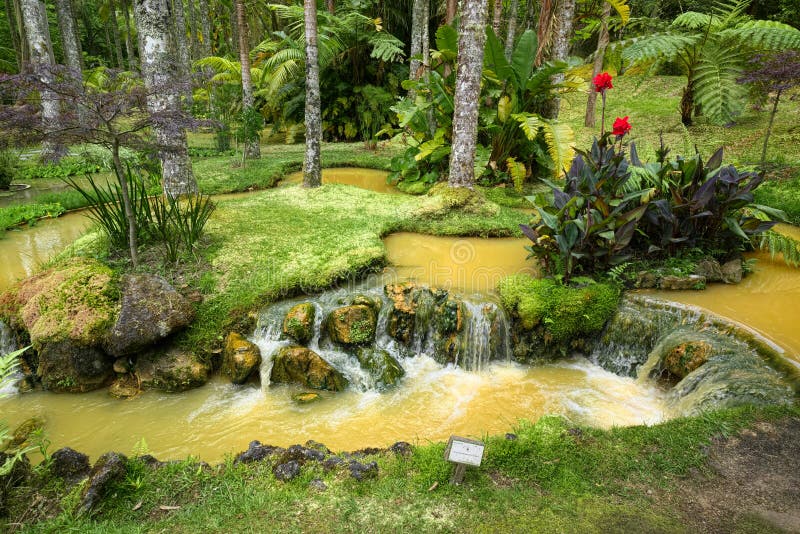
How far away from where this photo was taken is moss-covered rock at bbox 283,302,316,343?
487 centimetres

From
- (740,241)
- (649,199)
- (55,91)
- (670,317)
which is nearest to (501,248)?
(649,199)

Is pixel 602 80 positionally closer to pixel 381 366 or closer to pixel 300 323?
pixel 381 366

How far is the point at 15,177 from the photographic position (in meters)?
10.8

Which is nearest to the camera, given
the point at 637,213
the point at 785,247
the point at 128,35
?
the point at 637,213

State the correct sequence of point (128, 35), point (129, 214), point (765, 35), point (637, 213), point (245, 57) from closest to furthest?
point (637, 213) → point (129, 214) → point (765, 35) → point (245, 57) → point (128, 35)

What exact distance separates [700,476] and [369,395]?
278cm

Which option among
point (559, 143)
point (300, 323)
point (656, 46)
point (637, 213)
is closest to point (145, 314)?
point (300, 323)

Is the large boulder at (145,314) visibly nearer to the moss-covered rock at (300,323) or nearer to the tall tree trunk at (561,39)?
the moss-covered rock at (300,323)

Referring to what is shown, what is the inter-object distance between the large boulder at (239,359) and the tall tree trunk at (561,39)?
735cm

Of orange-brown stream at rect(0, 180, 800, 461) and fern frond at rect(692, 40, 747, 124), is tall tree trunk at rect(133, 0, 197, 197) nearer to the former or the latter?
orange-brown stream at rect(0, 180, 800, 461)

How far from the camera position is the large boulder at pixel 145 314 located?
14.5 feet

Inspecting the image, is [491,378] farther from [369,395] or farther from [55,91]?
[55,91]

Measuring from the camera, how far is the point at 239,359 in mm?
4555

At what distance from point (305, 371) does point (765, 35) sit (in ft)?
33.6
